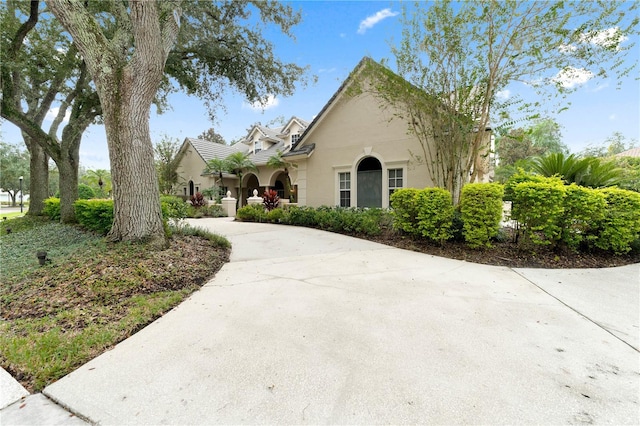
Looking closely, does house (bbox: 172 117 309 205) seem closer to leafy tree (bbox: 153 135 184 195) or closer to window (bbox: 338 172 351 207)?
leafy tree (bbox: 153 135 184 195)

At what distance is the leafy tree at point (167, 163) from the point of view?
2050 centimetres

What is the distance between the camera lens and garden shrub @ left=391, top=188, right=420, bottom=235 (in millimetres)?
6532

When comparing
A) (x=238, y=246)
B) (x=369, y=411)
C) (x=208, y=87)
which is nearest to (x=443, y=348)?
(x=369, y=411)

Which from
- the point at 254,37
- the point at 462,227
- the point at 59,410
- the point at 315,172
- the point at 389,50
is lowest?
the point at 59,410

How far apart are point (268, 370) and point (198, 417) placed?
562 mm

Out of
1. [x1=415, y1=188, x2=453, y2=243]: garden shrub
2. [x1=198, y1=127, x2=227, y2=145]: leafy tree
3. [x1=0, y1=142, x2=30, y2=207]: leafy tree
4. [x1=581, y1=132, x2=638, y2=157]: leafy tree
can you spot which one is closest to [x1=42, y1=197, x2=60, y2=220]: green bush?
[x1=415, y1=188, x2=453, y2=243]: garden shrub

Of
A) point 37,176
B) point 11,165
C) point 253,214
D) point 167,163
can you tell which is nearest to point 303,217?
point 253,214

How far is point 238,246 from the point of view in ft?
22.3

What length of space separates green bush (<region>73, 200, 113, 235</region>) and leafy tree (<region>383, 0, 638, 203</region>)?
8.73m

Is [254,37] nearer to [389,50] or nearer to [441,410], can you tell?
[389,50]

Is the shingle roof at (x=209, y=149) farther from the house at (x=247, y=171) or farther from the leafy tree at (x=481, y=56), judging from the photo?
the leafy tree at (x=481, y=56)

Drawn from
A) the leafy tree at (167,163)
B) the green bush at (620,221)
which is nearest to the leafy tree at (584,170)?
the green bush at (620,221)

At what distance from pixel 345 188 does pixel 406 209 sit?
4470mm

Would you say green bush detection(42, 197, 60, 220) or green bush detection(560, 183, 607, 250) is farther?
green bush detection(42, 197, 60, 220)
